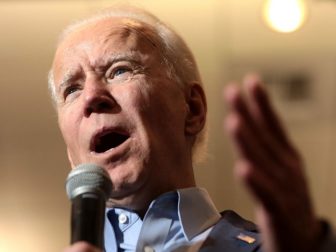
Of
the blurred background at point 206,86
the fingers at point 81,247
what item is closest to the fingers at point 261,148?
the fingers at point 81,247

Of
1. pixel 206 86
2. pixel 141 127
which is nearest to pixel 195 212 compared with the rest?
pixel 141 127

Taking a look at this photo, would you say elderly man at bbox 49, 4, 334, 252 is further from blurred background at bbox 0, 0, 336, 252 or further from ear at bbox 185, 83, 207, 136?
blurred background at bbox 0, 0, 336, 252

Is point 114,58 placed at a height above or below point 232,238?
above

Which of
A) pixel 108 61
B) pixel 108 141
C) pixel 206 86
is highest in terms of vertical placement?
pixel 108 61

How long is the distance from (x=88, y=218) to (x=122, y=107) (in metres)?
0.39

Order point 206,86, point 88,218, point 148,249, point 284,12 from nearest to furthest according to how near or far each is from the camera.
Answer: point 88,218
point 148,249
point 284,12
point 206,86

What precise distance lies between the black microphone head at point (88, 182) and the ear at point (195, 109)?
42cm

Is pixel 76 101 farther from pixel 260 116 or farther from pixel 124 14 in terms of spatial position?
pixel 260 116

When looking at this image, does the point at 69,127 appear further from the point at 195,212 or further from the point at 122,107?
the point at 195,212

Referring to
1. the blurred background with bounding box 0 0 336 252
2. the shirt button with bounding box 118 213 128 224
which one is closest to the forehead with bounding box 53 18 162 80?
the shirt button with bounding box 118 213 128 224

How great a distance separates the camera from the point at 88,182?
98cm

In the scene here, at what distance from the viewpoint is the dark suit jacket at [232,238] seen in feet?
3.79

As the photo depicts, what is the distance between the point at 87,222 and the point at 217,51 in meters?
2.13

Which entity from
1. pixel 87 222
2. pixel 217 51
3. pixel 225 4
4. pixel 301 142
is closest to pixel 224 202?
pixel 301 142
